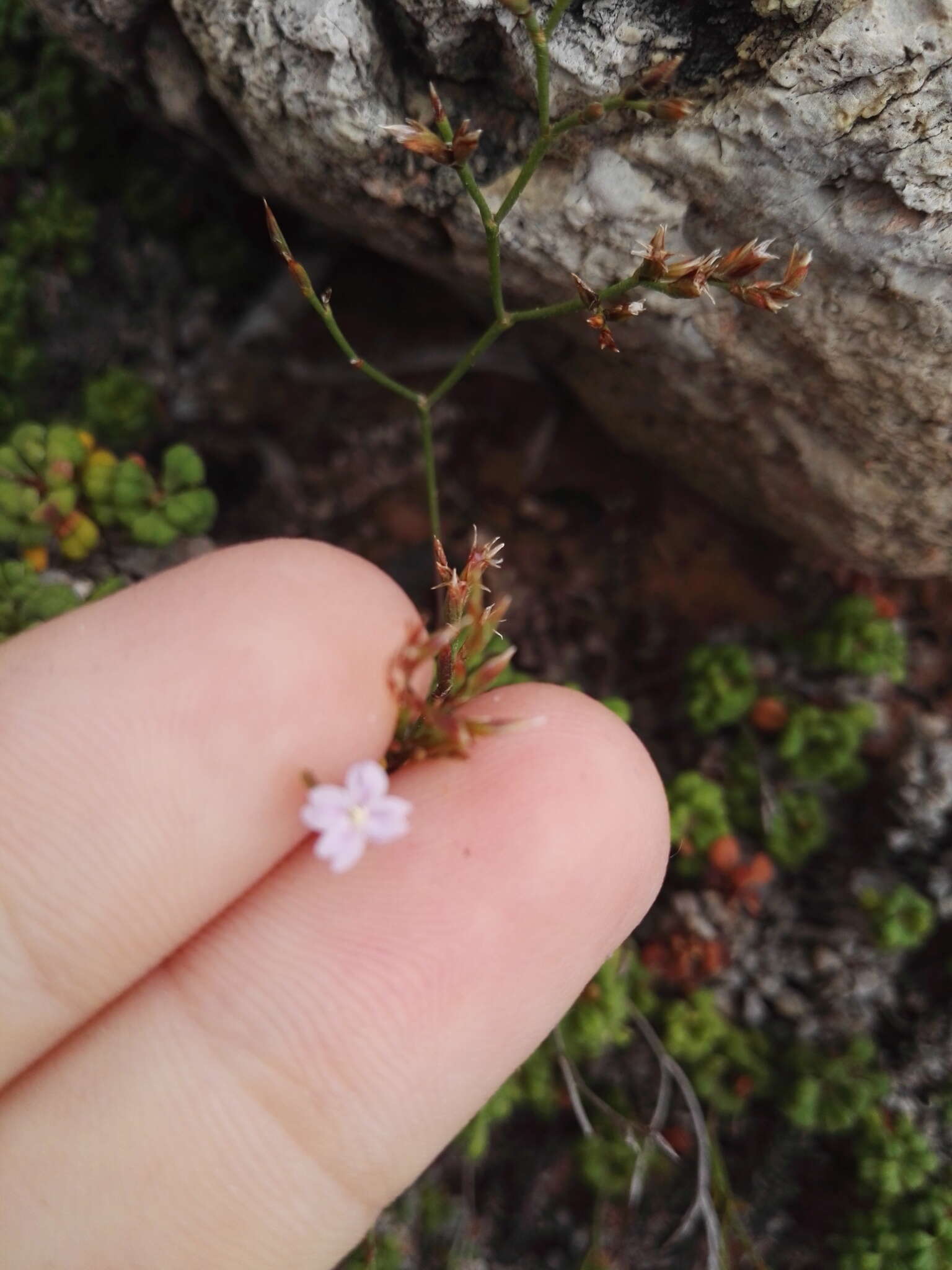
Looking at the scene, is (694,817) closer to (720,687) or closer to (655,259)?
(720,687)

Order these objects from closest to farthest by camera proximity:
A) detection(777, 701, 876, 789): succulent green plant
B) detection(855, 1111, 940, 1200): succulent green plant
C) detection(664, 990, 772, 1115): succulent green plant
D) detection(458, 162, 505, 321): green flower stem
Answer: detection(458, 162, 505, 321): green flower stem → detection(855, 1111, 940, 1200): succulent green plant → detection(664, 990, 772, 1115): succulent green plant → detection(777, 701, 876, 789): succulent green plant

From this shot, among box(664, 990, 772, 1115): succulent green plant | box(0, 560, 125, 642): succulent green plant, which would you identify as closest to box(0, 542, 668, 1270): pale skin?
box(0, 560, 125, 642): succulent green plant

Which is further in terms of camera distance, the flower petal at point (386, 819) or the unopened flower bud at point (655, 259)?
the unopened flower bud at point (655, 259)

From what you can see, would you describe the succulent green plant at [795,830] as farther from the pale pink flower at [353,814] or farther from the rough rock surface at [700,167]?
the pale pink flower at [353,814]

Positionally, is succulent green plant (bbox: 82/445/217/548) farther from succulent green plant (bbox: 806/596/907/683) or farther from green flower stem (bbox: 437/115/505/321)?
succulent green plant (bbox: 806/596/907/683)

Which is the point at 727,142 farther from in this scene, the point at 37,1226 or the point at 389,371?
the point at 37,1226

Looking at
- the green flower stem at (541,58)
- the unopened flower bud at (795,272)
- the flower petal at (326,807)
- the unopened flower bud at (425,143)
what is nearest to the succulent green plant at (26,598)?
the flower petal at (326,807)

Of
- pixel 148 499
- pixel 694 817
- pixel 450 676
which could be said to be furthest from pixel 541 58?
pixel 694 817
